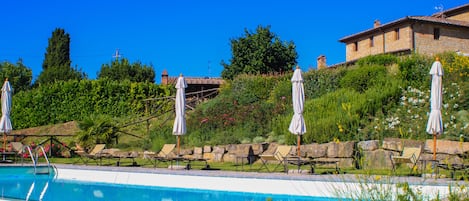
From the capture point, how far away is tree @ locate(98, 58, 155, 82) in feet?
128

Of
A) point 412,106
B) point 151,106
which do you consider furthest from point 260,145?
point 151,106

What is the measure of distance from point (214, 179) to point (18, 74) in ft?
114

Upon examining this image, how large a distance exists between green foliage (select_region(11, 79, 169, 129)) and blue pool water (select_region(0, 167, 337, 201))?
13320 millimetres

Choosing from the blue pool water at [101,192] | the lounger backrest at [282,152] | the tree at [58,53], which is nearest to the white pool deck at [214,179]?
the blue pool water at [101,192]

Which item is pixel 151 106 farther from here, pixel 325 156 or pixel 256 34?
pixel 325 156

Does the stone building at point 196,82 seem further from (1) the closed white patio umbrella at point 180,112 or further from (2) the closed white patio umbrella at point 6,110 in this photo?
(1) the closed white patio umbrella at point 180,112

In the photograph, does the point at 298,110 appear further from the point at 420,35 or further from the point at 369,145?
the point at 420,35

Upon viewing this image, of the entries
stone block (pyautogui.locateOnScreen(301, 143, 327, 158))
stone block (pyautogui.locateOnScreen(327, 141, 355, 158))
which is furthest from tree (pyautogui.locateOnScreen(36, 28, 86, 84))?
stone block (pyautogui.locateOnScreen(327, 141, 355, 158))

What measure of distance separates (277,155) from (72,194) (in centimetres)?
507

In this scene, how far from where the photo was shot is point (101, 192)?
12383 millimetres

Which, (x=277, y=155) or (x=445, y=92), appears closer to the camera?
(x=277, y=155)

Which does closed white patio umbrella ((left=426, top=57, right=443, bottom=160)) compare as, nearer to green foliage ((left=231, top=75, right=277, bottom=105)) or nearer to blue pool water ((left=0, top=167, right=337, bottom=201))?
blue pool water ((left=0, top=167, right=337, bottom=201))

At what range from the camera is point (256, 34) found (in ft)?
108

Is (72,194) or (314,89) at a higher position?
(314,89)
